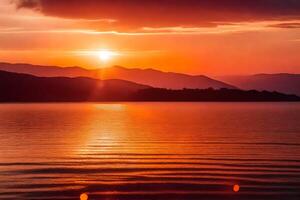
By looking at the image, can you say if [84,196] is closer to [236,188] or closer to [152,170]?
[236,188]

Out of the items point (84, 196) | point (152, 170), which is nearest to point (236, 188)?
point (84, 196)

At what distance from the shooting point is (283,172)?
5306 cm

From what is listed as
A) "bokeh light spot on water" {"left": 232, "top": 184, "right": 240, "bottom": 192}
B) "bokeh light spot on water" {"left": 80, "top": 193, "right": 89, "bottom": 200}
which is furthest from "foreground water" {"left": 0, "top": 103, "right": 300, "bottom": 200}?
"bokeh light spot on water" {"left": 80, "top": 193, "right": 89, "bottom": 200}

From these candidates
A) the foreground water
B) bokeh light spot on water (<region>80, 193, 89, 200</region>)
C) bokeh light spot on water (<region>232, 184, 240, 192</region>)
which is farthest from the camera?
bokeh light spot on water (<region>232, 184, 240, 192</region>)

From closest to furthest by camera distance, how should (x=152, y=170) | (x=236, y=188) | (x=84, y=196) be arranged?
(x=84, y=196) → (x=236, y=188) → (x=152, y=170)

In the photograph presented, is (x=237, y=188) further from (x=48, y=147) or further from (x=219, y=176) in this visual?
(x=48, y=147)

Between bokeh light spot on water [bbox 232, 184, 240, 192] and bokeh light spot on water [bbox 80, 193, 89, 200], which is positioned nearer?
bokeh light spot on water [bbox 80, 193, 89, 200]

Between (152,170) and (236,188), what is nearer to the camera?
(236,188)

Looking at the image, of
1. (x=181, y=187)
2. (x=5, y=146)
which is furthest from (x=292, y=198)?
(x=5, y=146)

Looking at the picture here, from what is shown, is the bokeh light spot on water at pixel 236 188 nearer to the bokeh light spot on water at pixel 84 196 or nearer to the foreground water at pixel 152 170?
the foreground water at pixel 152 170

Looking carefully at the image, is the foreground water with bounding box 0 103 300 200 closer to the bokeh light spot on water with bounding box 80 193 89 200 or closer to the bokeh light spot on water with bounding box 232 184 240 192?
the bokeh light spot on water with bounding box 232 184 240 192

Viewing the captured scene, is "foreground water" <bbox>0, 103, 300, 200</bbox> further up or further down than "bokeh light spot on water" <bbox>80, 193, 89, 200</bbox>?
further up

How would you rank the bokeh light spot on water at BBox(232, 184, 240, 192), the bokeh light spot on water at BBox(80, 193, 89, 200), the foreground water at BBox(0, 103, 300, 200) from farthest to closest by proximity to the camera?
the bokeh light spot on water at BBox(232, 184, 240, 192) < the foreground water at BBox(0, 103, 300, 200) < the bokeh light spot on water at BBox(80, 193, 89, 200)

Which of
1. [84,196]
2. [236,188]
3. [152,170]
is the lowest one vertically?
[84,196]
